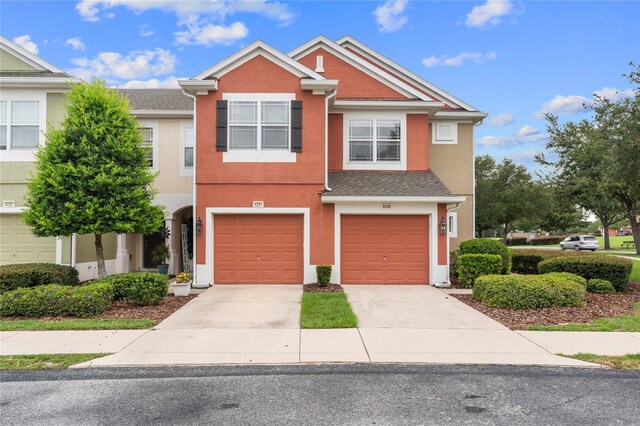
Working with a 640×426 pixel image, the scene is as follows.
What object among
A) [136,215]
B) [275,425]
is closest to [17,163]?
[136,215]

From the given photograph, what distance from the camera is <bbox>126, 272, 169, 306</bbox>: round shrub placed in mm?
10039

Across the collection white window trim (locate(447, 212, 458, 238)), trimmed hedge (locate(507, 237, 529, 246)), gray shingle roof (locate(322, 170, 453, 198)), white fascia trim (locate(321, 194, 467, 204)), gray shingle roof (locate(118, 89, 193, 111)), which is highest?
gray shingle roof (locate(118, 89, 193, 111))

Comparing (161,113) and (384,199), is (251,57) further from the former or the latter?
(384,199)

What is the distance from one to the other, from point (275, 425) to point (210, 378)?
1.66 m

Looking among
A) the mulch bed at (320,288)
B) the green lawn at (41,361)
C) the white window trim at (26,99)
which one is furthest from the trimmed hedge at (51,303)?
the white window trim at (26,99)

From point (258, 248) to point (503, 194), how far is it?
113ft

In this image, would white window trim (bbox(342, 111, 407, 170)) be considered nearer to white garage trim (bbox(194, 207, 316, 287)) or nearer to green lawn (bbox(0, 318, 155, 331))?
white garage trim (bbox(194, 207, 316, 287))

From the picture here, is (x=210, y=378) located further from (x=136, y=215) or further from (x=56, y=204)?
(x=56, y=204)

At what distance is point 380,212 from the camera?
13.5m

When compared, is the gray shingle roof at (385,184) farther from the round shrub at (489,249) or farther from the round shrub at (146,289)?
the round shrub at (146,289)

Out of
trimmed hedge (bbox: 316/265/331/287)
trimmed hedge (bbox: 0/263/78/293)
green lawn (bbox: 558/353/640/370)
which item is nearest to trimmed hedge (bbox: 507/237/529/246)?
trimmed hedge (bbox: 316/265/331/287)

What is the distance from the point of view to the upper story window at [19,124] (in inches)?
541

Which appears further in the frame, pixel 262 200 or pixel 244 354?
pixel 262 200

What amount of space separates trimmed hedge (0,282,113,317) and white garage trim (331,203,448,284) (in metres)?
6.97
